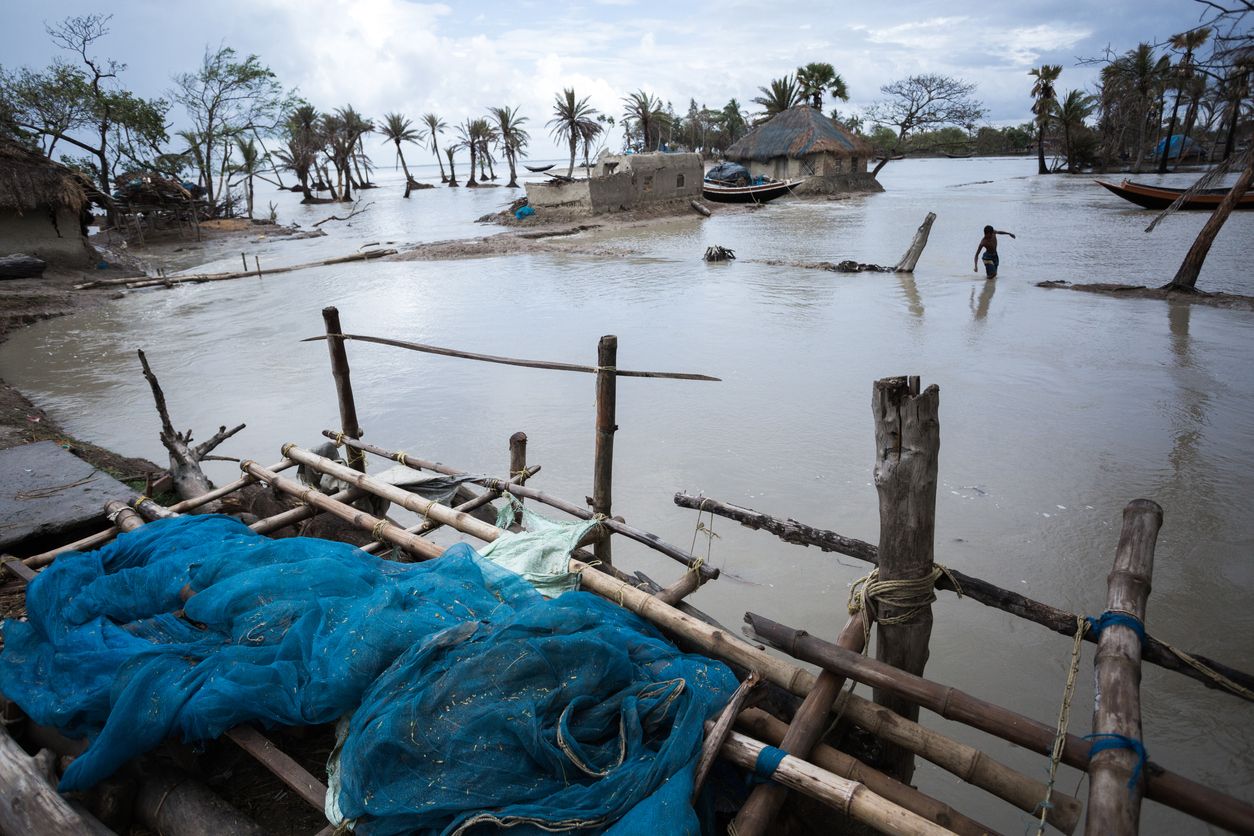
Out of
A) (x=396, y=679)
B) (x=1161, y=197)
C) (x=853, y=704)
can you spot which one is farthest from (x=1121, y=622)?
(x=1161, y=197)

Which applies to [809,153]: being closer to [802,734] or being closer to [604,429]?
[604,429]

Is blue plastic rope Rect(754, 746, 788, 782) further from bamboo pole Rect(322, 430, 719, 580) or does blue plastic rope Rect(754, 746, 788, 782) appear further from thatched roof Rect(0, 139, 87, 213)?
thatched roof Rect(0, 139, 87, 213)

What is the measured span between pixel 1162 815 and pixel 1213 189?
25.5m

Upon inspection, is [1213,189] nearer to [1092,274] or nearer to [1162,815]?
[1092,274]

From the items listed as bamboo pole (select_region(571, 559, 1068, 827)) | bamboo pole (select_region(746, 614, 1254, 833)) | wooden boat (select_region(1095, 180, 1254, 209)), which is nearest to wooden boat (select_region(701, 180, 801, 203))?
wooden boat (select_region(1095, 180, 1254, 209))

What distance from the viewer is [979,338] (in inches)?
444

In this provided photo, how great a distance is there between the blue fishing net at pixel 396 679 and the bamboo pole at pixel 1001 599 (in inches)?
34.7

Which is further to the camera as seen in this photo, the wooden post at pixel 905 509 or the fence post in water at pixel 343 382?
the fence post in water at pixel 343 382

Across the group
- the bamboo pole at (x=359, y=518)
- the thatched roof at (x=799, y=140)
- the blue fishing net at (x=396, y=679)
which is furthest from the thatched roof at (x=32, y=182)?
the thatched roof at (x=799, y=140)

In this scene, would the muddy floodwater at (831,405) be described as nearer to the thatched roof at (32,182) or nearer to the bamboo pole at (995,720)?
the bamboo pole at (995,720)

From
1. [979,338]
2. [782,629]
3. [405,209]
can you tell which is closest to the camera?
[782,629]

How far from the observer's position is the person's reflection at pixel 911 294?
43.4ft

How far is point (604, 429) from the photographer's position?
4434 millimetres

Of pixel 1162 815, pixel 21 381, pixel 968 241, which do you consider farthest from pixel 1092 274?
pixel 21 381
